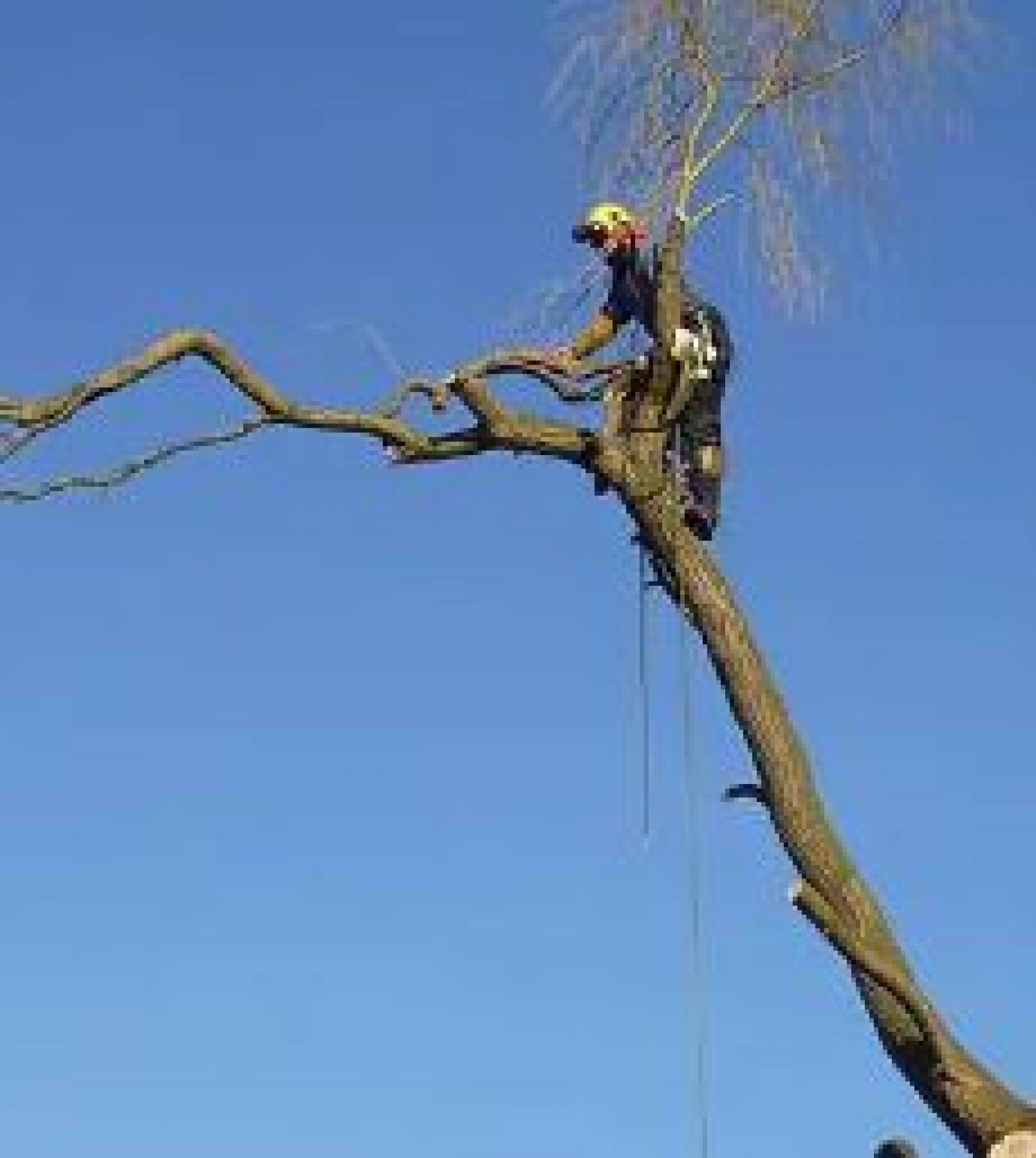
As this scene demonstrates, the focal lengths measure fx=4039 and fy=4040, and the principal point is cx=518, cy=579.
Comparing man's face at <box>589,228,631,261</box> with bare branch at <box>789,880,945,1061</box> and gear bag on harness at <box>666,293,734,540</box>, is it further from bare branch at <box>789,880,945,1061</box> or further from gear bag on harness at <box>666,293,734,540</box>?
bare branch at <box>789,880,945,1061</box>

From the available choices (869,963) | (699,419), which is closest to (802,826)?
(869,963)

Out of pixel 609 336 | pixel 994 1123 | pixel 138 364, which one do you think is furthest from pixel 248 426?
pixel 994 1123

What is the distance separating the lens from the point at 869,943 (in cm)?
1491

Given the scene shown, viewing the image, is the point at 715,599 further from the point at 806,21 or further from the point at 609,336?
the point at 806,21

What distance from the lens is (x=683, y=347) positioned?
1531 cm

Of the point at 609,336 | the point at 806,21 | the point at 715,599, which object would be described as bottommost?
the point at 715,599

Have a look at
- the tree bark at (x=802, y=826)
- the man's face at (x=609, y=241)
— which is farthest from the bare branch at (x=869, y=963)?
the man's face at (x=609, y=241)

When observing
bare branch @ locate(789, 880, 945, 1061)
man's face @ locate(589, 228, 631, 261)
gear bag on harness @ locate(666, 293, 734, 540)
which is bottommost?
bare branch @ locate(789, 880, 945, 1061)

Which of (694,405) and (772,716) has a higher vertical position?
(694,405)

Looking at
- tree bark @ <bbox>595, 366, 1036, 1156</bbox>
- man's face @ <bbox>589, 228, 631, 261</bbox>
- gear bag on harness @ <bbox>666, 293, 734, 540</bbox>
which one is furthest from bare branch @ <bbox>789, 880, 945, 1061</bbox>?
man's face @ <bbox>589, 228, 631, 261</bbox>

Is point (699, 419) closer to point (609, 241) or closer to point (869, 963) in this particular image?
point (609, 241)

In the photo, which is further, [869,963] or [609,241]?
[609,241]

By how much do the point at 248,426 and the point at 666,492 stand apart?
1.61 meters

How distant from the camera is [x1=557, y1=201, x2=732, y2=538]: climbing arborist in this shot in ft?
50.2
